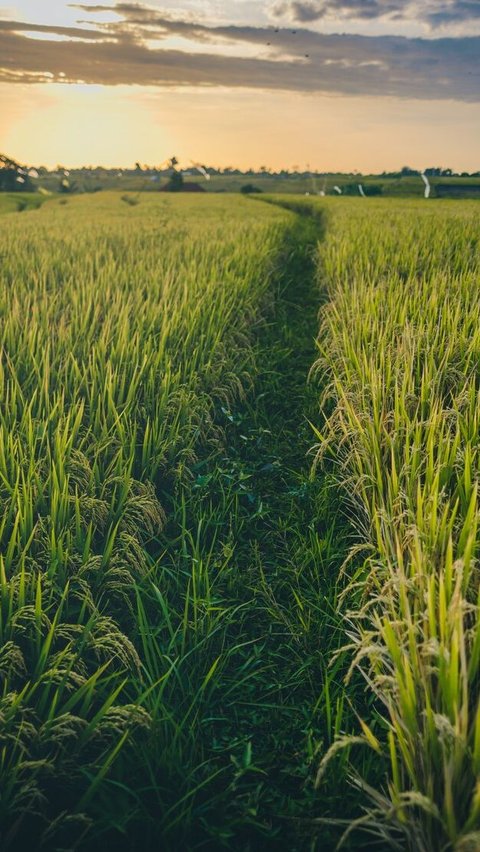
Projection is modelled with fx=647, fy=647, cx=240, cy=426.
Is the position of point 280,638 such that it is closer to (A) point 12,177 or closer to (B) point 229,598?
(B) point 229,598

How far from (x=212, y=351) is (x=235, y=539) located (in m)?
1.36

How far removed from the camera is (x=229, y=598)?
2.16 metres

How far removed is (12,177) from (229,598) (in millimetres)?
62298

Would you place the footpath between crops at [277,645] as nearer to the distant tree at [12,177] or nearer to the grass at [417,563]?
the grass at [417,563]

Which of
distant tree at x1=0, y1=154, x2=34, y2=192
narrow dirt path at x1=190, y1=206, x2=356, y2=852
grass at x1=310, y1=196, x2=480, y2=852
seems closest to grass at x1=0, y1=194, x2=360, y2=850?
narrow dirt path at x1=190, y1=206, x2=356, y2=852

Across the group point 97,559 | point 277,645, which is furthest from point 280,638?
point 97,559

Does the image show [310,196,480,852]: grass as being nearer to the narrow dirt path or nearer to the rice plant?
the narrow dirt path

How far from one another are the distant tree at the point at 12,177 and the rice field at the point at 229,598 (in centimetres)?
5849

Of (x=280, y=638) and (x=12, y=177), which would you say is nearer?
(x=280, y=638)

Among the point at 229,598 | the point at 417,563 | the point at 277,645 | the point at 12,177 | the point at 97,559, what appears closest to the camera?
the point at 417,563

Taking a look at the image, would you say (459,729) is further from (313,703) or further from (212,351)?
(212,351)

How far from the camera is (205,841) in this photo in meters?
1.38

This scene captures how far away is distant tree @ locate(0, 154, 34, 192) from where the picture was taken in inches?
2199

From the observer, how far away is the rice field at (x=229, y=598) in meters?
1.32
